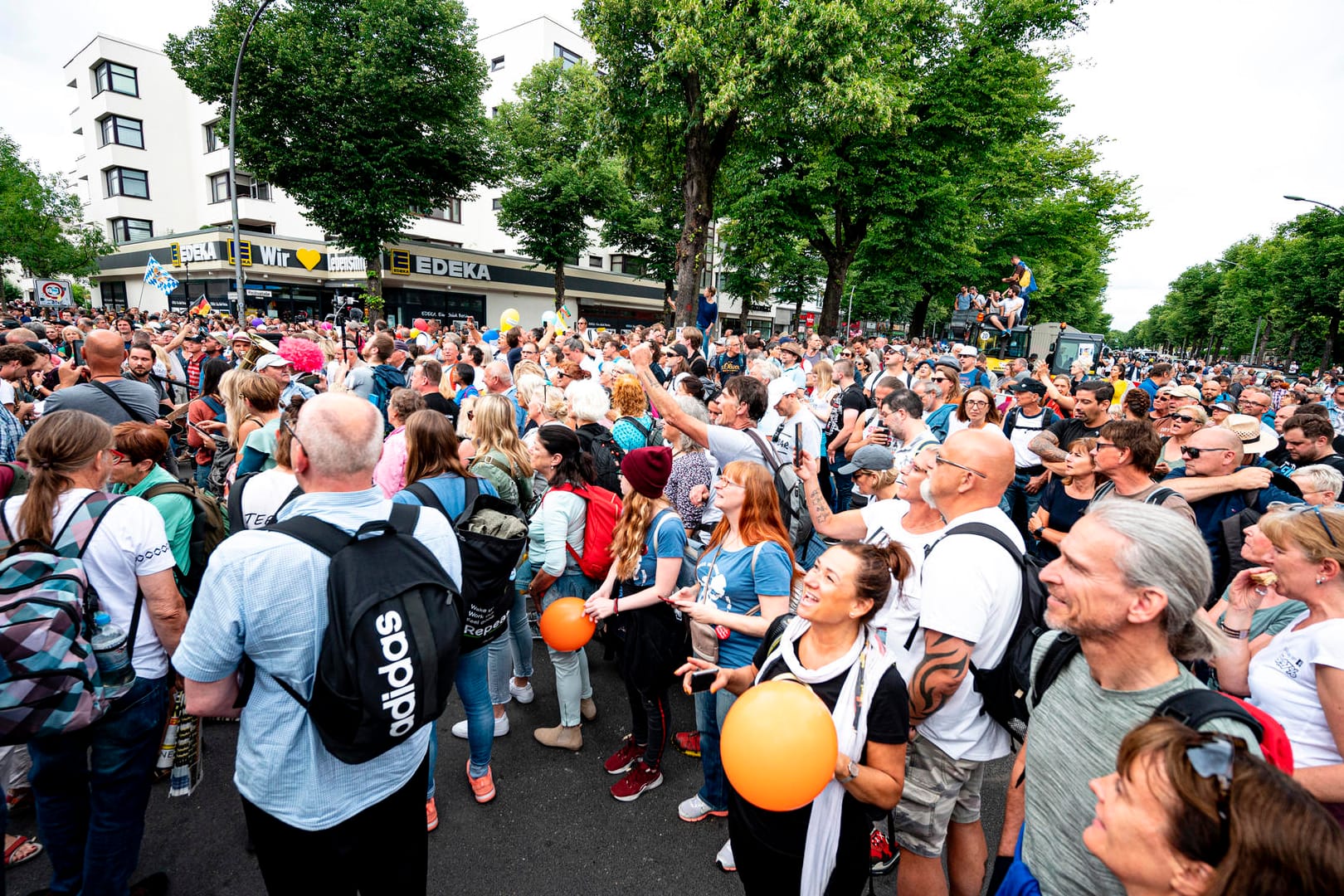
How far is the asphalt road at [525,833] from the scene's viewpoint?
2828 mm

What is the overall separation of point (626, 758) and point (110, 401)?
4.64 m

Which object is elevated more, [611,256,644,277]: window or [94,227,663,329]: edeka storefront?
[611,256,644,277]: window

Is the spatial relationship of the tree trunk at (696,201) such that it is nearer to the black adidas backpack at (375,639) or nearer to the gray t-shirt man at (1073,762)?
the black adidas backpack at (375,639)

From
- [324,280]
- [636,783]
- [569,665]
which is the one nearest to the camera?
[636,783]

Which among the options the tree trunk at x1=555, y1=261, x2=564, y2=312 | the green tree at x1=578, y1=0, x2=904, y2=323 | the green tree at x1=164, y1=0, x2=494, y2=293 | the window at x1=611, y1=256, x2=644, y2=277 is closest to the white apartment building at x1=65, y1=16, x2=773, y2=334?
the window at x1=611, y1=256, x2=644, y2=277

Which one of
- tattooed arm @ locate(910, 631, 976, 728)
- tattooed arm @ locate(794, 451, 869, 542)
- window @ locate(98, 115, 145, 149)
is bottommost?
tattooed arm @ locate(910, 631, 976, 728)

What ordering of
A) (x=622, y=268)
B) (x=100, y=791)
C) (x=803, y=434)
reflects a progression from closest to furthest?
1. (x=100, y=791)
2. (x=803, y=434)
3. (x=622, y=268)

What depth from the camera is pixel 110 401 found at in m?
4.41

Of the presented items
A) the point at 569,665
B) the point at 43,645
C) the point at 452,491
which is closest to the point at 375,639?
the point at 43,645

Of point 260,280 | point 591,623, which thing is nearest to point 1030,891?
point 591,623

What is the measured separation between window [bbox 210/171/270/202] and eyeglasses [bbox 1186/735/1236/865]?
34787 mm

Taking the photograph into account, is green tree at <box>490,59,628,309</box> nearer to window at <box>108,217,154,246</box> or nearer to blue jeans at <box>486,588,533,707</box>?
window at <box>108,217,154,246</box>

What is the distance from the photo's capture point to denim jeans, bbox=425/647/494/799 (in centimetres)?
318

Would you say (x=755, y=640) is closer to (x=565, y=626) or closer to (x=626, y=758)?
(x=565, y=626)
